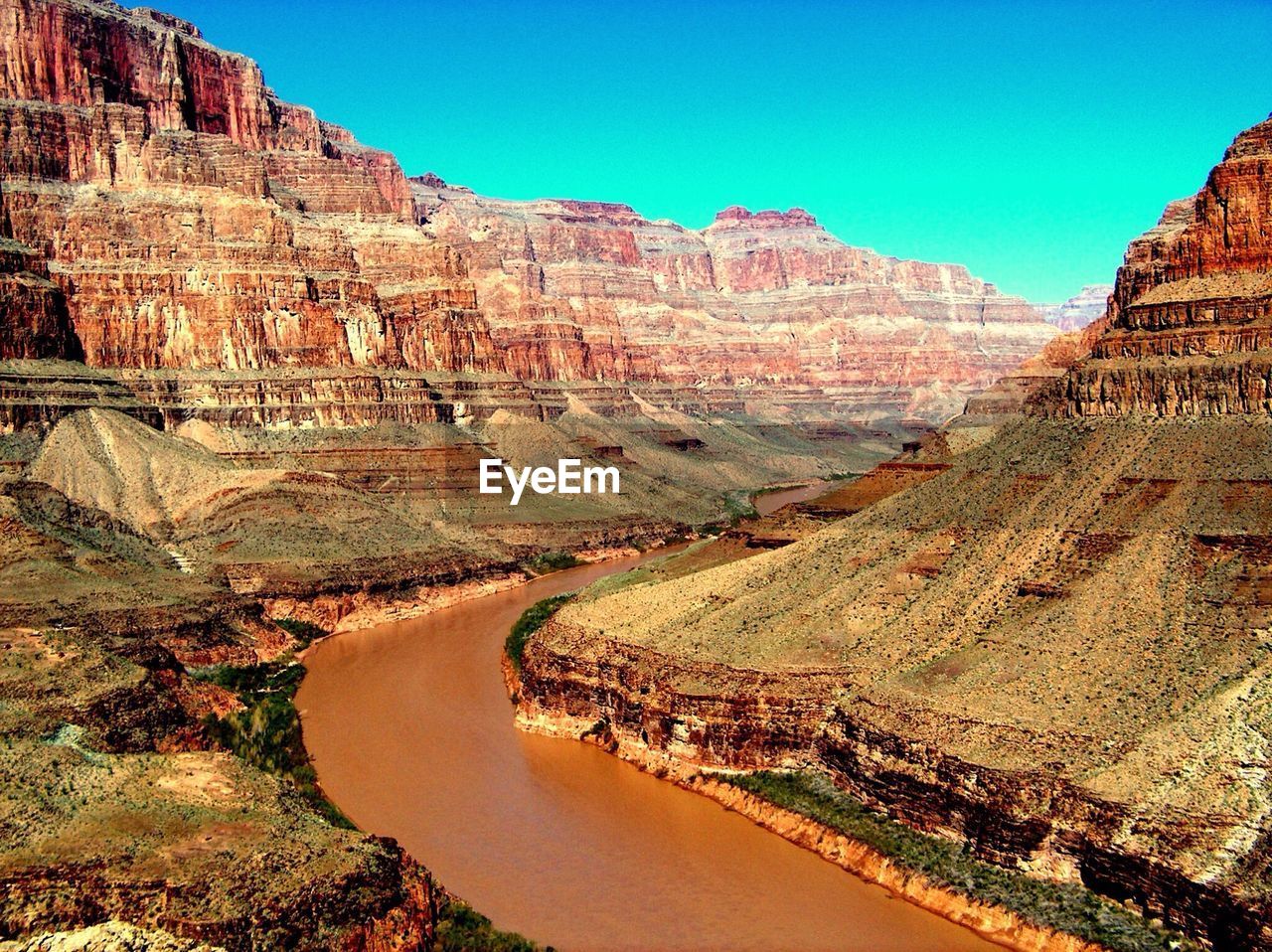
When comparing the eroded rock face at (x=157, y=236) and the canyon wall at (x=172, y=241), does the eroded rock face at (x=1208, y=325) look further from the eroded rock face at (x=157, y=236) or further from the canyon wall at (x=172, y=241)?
the eroded rock face at (x=157, y=236)

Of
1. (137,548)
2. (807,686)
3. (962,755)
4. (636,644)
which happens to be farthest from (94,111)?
(962,755)

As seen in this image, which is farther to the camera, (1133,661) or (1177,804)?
(1133,661)

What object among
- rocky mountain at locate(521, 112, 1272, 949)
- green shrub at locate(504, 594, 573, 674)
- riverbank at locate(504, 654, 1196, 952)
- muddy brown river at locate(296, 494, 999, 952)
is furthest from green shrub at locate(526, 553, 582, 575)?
riverbank at locate(504, 654, 1196, 952)

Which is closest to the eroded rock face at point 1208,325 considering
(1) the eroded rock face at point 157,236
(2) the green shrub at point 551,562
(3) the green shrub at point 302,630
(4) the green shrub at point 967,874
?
(4) the green shrub at point 967,874

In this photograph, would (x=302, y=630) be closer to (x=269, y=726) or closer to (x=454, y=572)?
(x=454, y=572)

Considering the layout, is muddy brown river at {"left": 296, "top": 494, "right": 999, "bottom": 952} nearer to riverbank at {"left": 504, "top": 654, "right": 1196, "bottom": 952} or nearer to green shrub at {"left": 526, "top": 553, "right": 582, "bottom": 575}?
riverbank at {"left": 504, "top": 654, "right": 1196, "bottom": 952}

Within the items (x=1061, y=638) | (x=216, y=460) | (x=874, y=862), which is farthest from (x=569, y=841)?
(x=216, y=460)

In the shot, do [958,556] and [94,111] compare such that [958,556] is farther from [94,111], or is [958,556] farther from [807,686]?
[94,111]
